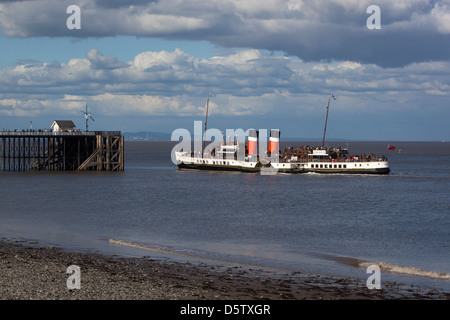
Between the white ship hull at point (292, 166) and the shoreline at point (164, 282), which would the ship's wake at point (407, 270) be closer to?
the shoreline at point (164, 282)

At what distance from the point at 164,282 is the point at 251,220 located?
22910mm

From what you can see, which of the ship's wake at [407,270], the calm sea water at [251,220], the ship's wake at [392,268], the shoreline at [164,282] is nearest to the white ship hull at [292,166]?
the calm sea water at [251,220]

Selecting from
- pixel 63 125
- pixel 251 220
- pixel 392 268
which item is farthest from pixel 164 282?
pixel 63 125

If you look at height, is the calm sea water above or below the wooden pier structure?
below

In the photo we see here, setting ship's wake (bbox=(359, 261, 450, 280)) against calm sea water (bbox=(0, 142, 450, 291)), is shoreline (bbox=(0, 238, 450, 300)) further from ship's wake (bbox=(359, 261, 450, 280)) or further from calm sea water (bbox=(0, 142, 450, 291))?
Answer: ship's wake (bbox=(359, 261, 450, 280))

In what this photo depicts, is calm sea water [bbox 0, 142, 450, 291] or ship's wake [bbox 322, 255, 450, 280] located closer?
ship's wake [bbox 322, 255, 450, 280]

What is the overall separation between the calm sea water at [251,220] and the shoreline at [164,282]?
2206 mm

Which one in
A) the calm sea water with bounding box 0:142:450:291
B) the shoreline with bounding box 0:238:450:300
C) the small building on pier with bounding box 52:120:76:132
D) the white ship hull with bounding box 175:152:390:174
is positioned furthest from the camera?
the small building on pier with bounding box 52:120:76:132

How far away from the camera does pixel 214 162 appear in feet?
344

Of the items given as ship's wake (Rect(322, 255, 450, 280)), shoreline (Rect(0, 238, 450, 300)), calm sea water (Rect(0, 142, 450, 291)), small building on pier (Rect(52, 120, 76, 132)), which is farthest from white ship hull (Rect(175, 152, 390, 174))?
shoreline (Rect(0, 238, 450, 300))

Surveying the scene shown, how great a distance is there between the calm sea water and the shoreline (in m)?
2.21

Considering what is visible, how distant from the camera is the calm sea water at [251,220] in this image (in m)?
31.6

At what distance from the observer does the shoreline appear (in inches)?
835
